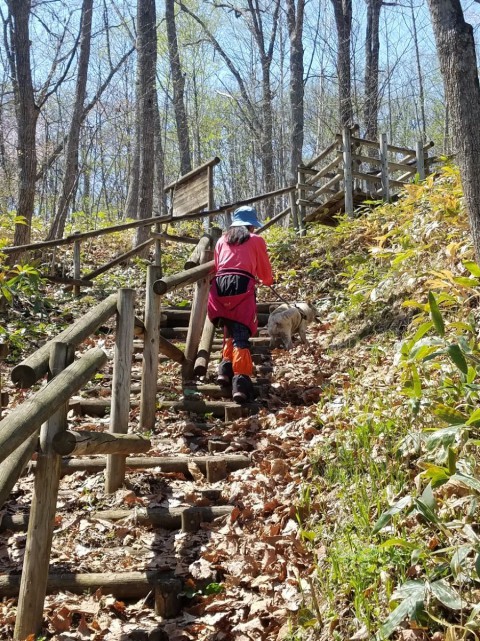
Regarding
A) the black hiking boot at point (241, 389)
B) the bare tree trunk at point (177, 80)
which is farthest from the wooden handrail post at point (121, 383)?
the bare tree trunk at point (177, 80)

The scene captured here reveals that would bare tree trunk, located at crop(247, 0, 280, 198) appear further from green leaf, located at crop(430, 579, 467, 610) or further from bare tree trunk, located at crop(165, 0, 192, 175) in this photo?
green leaf, located at crop(430, 579, 467, 610)

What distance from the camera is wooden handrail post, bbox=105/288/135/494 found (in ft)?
14.5

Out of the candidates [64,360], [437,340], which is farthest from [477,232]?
[64,360]

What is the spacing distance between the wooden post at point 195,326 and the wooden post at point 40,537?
11.6 ft

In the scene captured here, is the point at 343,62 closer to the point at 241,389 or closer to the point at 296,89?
the point at 296,89

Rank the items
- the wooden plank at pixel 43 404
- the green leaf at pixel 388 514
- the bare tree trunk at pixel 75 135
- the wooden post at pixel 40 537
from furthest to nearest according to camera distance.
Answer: the bare tree trunk at pixel 75 135, the wooden post at pixel 40 537, the green leaf at pixel 388 514, the wooden plank at pixel 43 404

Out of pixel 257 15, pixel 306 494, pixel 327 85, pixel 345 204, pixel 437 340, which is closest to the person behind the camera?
pixel 437 340

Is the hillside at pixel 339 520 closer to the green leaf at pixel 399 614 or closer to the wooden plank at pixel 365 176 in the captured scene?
the green leaf at pixel 399 614

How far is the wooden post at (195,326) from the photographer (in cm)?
669

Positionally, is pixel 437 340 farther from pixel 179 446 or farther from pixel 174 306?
pixel 174 306

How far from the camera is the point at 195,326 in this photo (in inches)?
275

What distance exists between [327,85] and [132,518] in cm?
2800

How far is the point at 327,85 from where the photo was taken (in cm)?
2862

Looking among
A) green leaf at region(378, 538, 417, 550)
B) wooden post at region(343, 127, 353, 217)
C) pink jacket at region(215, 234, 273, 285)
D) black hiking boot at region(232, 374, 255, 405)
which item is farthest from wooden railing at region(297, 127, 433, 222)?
green leaf at region(378, 538, 417, 550)
